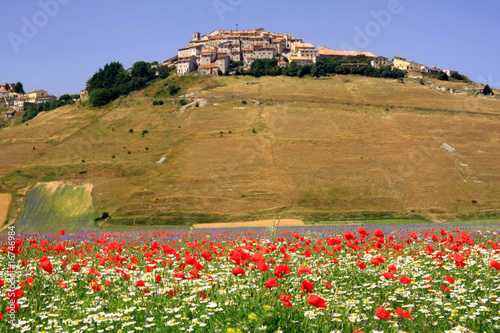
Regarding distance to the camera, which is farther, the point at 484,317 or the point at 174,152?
the point at 174,152

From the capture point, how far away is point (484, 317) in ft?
25.1

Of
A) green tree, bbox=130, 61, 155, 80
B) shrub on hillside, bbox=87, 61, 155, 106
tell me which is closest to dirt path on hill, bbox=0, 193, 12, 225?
shrub on hillside, bbox=87, 61, 155, 106

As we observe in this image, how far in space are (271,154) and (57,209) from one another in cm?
4143

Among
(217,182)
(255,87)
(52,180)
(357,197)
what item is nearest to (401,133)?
(357,197)

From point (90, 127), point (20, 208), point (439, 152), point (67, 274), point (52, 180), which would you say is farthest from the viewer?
point (90, 127)

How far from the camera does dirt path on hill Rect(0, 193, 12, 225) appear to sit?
64250 millimetres

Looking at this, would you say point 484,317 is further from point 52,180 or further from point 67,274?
point 52,180

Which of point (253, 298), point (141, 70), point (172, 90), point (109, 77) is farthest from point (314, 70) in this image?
point (253, 298)

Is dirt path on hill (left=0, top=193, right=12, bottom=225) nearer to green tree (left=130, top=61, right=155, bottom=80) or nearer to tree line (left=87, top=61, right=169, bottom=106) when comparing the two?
tree line (left=87, top=61, right=169, bottom=106)

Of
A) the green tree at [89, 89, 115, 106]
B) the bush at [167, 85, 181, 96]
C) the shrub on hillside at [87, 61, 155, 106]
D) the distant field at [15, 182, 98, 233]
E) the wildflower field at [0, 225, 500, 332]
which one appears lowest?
the distant field at [15, 182, 98, 233]

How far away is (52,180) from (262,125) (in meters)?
49.6

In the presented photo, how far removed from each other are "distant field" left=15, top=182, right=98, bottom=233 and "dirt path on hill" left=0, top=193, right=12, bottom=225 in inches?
92.1

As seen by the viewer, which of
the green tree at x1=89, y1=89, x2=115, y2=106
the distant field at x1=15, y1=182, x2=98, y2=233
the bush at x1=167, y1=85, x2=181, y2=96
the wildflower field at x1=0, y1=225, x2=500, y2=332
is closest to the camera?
the wildflower field at x1=0, y1=225, x2=500, y2=332

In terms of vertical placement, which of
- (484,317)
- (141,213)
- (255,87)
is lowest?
(141,213)
